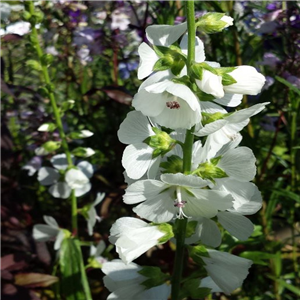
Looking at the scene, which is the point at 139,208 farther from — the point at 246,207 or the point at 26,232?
the point at 26,232

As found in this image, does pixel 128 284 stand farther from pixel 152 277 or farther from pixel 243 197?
pixel 243 197

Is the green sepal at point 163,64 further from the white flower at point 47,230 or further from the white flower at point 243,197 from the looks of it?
the white flower at point 47,230

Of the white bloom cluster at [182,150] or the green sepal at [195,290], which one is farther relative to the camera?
the green sepal at [195,290]

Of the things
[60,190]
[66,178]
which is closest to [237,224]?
[66,178]

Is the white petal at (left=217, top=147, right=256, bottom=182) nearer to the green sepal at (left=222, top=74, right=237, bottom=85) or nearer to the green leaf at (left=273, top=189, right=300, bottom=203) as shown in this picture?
the green sepal at (left=222, top=74, right=237, bottom=85)

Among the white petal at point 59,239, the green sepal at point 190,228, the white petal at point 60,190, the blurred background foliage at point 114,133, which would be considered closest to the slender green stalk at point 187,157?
the green sepal at point 190,228

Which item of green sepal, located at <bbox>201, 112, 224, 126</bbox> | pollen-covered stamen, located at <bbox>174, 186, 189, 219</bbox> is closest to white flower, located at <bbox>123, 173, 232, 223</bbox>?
pollen-covered stamen, located at <bbox>174, 186, 189, 219</bbox>
